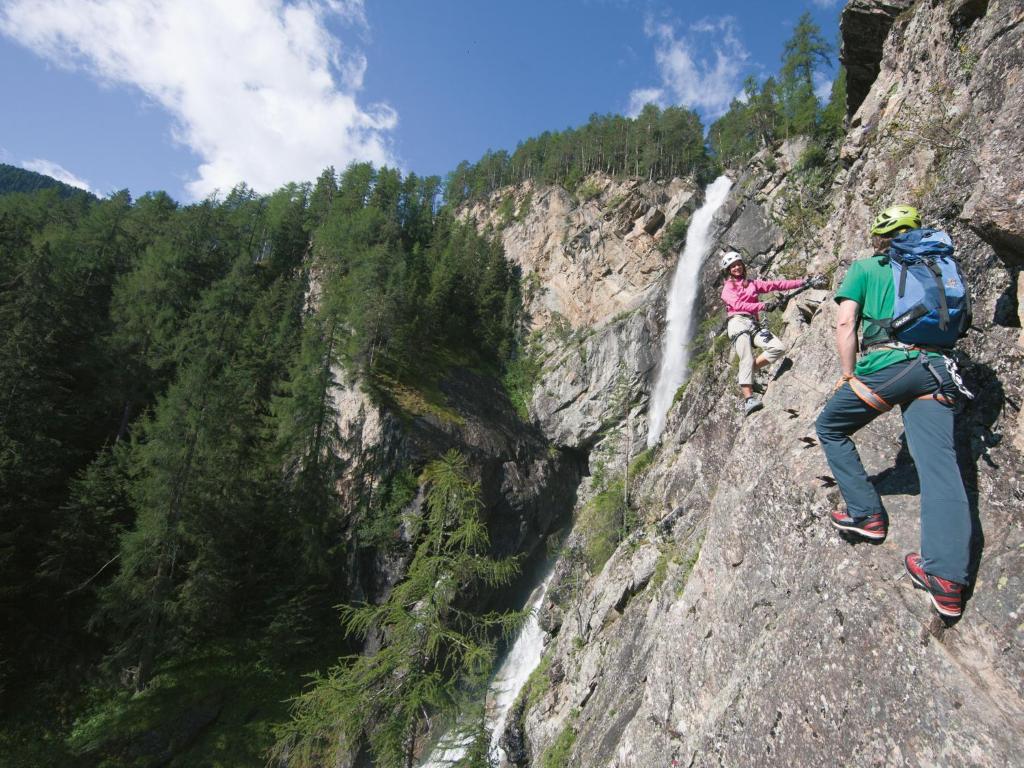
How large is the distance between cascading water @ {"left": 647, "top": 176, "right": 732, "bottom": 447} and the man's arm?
25.6 meters

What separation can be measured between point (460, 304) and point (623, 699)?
36.0 meters

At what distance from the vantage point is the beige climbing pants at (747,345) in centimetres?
715

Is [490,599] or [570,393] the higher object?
[570,393]

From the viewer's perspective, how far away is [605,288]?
41750mm

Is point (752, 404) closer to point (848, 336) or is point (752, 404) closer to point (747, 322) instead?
point (747, 322)

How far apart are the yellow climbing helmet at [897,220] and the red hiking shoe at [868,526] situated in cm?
232

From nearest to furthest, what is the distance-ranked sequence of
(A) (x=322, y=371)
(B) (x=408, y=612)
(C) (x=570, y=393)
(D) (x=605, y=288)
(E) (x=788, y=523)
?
(E) (x=788, y=523) < (B) (x=408, y=612) < (A) (x=322, y=371) < (C) (x=570, y=393) < (D) (x=605, y=288)

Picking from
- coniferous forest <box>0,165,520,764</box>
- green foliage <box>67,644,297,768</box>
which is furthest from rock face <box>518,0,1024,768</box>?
green foliage <box>67,644,297,768</box>

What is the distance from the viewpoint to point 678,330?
33.3 m

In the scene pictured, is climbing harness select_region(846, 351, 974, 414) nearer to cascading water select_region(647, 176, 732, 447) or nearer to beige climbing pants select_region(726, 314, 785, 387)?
beige climbing pants select_region(726, 314, 785, 387)

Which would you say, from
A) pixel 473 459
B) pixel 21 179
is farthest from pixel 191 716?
pixel 21 179

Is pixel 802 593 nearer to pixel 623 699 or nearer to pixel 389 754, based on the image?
pixel 623 699

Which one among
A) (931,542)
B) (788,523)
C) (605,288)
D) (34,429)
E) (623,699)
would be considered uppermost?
(605,288)

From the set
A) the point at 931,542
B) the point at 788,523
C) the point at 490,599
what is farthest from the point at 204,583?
the point at 931,542
